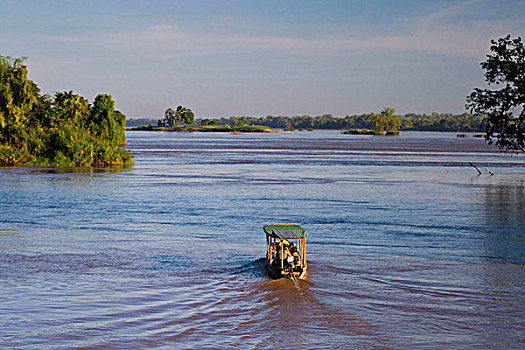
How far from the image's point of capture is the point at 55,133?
5784 centimetres

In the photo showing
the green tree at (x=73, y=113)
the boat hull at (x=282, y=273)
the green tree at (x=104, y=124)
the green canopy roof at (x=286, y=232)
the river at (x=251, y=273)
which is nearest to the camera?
the river at (x=251, y=273)

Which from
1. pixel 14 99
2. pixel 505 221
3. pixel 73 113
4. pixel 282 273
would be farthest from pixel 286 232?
pixel 14 99

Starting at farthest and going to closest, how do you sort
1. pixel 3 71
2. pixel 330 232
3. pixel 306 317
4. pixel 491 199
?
pixel 3 71
pixel 491 199
pixel 330 232
pixel 306 317

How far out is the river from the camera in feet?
39.0

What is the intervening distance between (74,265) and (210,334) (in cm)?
712

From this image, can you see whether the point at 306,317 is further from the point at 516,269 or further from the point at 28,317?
the point at 516,269

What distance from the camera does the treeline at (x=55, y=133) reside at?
5816 cm

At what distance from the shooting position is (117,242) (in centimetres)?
2117

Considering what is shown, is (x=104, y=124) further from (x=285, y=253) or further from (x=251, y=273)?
(x=285, y=253)

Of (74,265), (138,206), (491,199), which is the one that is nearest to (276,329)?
(74,265)

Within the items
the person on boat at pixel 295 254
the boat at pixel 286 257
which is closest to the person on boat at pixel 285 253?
the boat at pixel 286 257

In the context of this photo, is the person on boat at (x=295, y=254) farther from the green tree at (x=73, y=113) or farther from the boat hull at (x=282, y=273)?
the green tree at (x=73, y=113)

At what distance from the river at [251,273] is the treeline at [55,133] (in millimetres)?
22394

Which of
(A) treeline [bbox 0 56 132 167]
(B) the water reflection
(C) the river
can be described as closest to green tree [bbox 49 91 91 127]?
(A) treeline [bbox 0 56 132 167]
